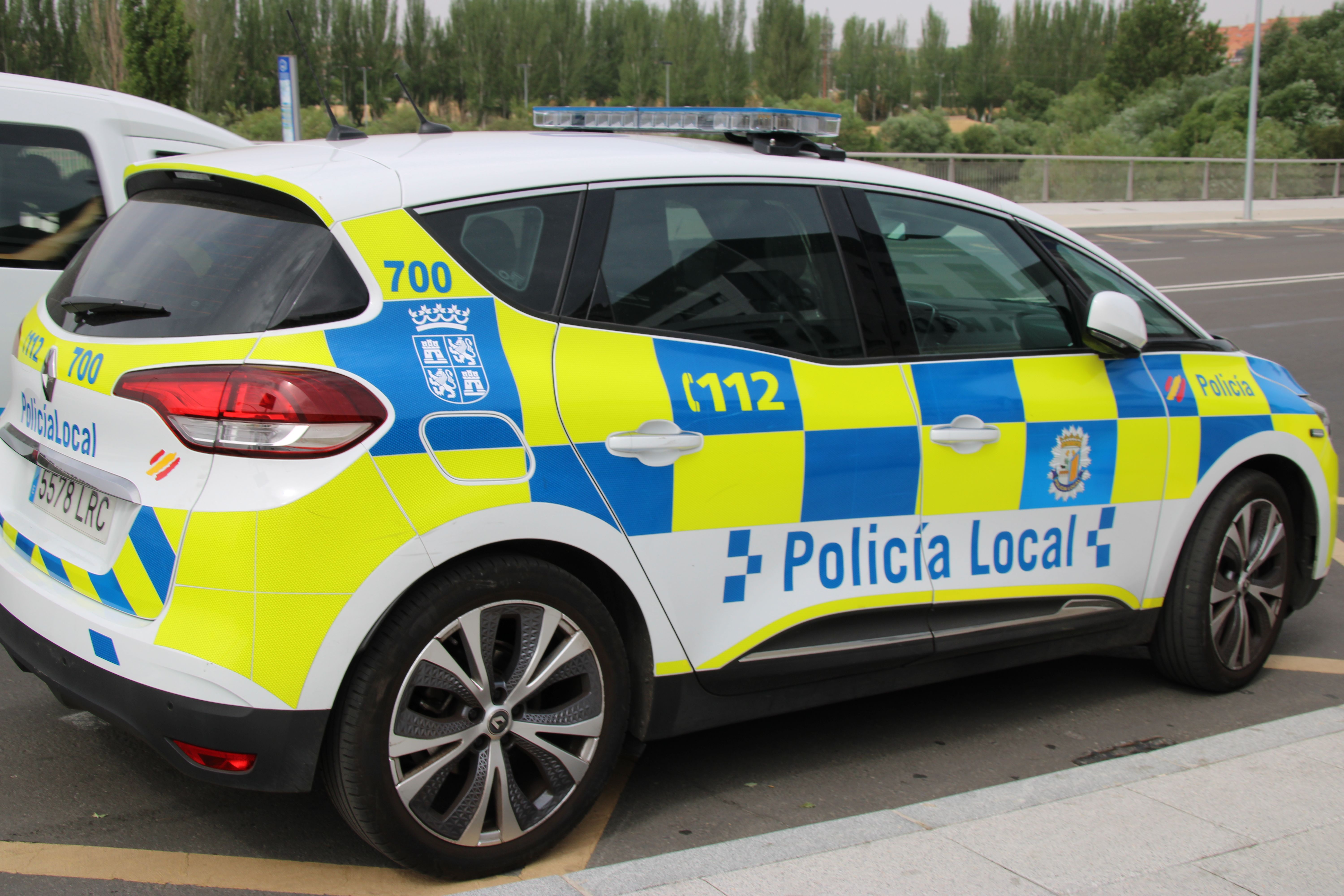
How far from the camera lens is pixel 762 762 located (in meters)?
3.60

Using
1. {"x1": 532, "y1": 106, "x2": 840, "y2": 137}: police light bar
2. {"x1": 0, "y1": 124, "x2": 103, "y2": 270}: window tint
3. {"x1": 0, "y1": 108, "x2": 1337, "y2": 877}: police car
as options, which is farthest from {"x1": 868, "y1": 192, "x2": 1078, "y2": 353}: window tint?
{"x1": 0, "y1": 124, "x2": 103, "y2": 270}: window tint

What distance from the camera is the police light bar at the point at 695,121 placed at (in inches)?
142

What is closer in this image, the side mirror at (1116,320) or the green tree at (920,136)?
the side mirror at (1116,320)

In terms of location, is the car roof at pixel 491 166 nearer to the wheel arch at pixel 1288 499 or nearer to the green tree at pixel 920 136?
the wheel arch at pixel 1288 499

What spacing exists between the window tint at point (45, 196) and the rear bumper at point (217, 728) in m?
3.18

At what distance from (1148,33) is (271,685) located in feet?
300

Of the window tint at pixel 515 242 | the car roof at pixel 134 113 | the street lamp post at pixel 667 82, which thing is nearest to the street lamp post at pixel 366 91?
the street lamp post at pixel 667 82

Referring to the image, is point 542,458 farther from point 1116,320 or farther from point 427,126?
point 1116,320

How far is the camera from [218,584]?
2.46 metres

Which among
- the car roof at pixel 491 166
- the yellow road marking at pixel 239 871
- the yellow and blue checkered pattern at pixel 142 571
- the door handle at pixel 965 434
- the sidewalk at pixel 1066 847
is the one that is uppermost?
the car roof at pixel 491 166

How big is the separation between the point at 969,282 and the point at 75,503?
2384 mm

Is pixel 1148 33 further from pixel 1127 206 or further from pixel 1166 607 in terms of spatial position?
pixel 1166 607

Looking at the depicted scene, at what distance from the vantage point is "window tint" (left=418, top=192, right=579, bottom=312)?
2787 mm

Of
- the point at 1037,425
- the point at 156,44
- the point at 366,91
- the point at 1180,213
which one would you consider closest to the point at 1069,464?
the point at 1037,425
